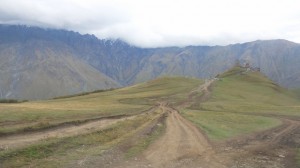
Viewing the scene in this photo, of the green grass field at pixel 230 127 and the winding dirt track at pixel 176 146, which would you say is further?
the green grass field at pixel 230 127

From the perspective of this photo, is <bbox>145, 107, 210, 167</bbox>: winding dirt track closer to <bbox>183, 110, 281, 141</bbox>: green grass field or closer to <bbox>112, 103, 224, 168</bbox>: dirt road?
<bbox>112, 103, 224, 168</bbox>: dirt road

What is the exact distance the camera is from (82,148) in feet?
111

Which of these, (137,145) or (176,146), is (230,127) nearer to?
(176,146)

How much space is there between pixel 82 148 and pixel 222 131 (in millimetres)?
24143

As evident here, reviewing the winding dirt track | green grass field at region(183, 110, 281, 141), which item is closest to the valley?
the winding dirt track

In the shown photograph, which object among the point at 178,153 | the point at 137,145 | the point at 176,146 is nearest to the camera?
the point at 178,153

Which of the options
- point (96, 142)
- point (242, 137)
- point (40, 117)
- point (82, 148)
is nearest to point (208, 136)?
point (242, 137)

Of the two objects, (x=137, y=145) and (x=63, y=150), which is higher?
(x=63, y=150)

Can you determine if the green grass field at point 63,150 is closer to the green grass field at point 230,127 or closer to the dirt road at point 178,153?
the dirt road at point 178,153

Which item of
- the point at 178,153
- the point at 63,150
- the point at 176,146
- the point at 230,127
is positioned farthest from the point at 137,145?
the point at 230,127

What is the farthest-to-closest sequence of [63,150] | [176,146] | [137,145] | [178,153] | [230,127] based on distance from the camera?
1. [230,127]
2. [176,146]
3. [137,145]
4. [178,153]
5. [63,150]

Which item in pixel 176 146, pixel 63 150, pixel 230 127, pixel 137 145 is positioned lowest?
pixel 230 127

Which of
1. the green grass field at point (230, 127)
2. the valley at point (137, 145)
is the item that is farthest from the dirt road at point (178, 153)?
the green grass field at point (230, 127)

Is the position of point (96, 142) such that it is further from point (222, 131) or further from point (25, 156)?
point (222, 131)
